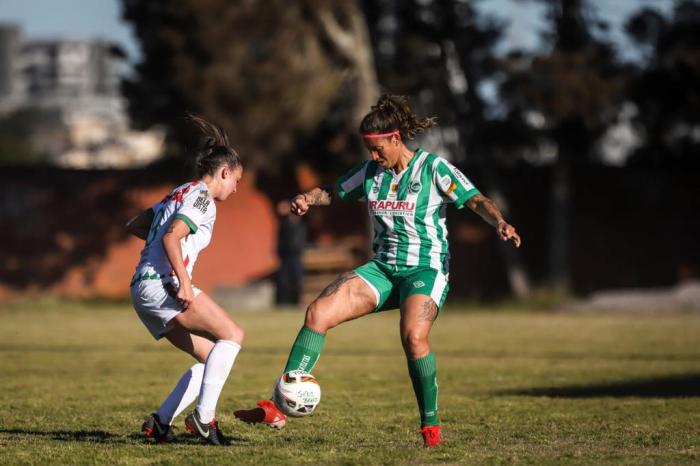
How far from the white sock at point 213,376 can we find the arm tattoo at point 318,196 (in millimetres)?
1100

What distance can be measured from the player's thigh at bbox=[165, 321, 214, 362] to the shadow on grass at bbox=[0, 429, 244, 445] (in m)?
0.54

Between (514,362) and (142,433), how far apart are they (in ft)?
22.9

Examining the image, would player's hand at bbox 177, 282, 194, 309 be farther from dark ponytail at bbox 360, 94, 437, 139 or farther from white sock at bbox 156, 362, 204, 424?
dark ponytail at bbox 360, 94, 437, 139

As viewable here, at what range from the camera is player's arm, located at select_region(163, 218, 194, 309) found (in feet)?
23.3

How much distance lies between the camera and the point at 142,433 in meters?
8.10

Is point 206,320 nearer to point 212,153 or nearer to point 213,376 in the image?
point 213,376

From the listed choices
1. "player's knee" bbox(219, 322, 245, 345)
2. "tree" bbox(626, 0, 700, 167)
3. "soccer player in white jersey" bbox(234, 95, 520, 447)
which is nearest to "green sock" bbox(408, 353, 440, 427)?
"soccer player in white jersey" bbox(234, 95, 520, 447)

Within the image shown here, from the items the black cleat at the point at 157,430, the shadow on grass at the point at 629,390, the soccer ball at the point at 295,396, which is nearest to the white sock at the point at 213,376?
the black cleat at the point at 157,430

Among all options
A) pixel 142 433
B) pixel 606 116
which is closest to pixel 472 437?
pixel 142 433

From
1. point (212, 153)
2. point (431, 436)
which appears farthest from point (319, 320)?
point (212, 153)

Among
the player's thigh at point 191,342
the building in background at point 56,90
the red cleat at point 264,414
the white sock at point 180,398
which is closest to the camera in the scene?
the red cleat at point 264,414

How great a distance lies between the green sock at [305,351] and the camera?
24.0 ft

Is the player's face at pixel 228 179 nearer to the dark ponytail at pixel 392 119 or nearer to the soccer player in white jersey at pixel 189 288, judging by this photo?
the soccer player in white jersey at pixel 189 288

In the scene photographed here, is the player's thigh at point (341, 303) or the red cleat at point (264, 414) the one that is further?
the player's thigh at point (341, 303)
